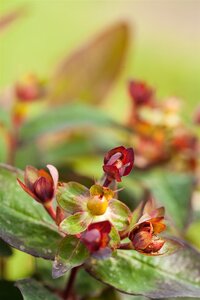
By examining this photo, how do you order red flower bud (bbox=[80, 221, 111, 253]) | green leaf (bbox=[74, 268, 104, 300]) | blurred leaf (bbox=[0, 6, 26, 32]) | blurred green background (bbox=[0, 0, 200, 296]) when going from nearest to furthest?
red flower bud (bbox=[80, 221, 111, 253]) < green leaf (bbox=[74, 268, 104, 300]) < blurred leaf (bbox=[0, 6, 26, 32]) < blurred green background (bbox=[0, 0, 200, 296])

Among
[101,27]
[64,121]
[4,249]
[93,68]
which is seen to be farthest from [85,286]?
[101,27]

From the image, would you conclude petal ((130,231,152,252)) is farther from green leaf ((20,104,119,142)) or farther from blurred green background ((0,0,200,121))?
blurred green background ((0,0,200,121))

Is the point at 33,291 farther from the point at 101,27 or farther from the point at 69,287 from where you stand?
the point at 101,27

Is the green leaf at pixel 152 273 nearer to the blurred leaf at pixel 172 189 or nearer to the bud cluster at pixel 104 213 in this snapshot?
the bud cluster at pixel 104 213

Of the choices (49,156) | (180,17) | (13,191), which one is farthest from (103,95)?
Answer: (180,17)

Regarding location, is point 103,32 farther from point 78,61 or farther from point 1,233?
point 1,233

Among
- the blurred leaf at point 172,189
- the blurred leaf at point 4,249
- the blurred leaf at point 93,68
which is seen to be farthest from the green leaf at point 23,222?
the blurred leaf at point 93,68

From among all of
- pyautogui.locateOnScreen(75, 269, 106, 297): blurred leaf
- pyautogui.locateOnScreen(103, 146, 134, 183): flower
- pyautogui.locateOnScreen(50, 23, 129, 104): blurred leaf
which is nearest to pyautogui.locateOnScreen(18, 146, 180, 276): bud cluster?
pyautogui.locateOnScreen(103, 146, 134, 183): flower

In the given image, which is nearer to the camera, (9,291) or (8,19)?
(9,291)
